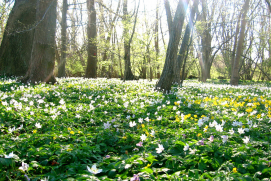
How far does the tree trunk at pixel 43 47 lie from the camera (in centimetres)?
809

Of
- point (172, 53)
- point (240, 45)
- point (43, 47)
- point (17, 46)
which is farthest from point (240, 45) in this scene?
point (17, 46)

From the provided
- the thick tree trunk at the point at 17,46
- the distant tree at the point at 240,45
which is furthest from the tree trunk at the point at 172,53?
the thick tree trunk at the point at 17,46

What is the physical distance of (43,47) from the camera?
322 inches

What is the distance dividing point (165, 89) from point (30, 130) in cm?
581

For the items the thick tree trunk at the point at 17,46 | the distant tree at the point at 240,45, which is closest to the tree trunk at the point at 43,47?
the thick tree trunk at the point at 17,46

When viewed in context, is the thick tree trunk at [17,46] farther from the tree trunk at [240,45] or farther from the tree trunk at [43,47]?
the tree trunk at [240,45]

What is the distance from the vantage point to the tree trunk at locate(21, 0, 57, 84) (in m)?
8.09

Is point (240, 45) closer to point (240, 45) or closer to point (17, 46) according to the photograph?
point (240, 45)

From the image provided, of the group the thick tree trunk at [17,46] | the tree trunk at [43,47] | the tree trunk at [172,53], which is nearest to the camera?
the tree trunk at [172,53]

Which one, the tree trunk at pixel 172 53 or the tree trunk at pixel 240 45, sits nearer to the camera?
the tree trunk at pixel 172 53

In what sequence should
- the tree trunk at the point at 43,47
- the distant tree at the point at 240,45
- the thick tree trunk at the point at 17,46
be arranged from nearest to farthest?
the tree trunk at the point at 43,47 < the thick tree trunk at the point at 17,46 < the distant tree at the point at 240,45

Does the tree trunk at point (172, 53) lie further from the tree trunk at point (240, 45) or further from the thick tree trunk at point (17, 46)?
the thick tree trunk at point (17, 46)

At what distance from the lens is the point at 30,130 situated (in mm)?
3064

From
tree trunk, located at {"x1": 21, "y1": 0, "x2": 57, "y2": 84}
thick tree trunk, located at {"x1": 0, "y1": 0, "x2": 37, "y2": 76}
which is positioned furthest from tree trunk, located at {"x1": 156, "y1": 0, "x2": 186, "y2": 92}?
thick tree trunk, located at {"x1": 0, "y1": 0, "x2": 37, "y2": 76}
